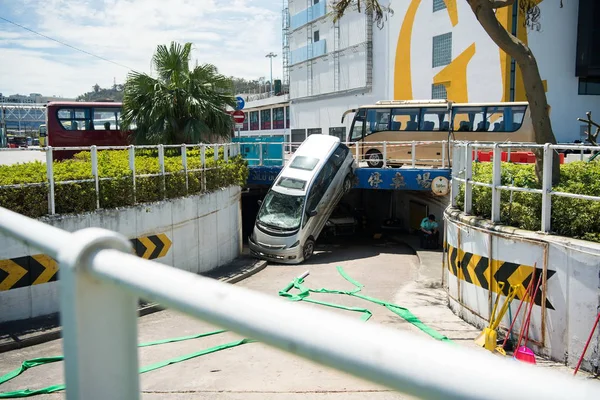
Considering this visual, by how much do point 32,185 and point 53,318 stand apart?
8.44 feet

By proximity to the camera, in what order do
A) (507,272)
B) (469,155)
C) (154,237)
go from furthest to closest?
(154,237) → (469,155) → (507,272)

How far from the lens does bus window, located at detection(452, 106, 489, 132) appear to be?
2280 cm

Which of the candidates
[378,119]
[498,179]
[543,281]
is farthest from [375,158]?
[543,281]

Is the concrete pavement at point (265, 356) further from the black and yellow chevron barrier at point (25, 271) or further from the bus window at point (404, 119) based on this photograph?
the bus window at point (404, 119)

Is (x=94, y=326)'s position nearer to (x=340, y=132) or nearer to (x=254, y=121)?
(x=340, y=132)

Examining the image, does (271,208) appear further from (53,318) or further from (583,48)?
(583,48)

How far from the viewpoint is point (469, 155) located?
36.8 ft

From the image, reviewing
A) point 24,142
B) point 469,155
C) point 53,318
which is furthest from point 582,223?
point 24,142

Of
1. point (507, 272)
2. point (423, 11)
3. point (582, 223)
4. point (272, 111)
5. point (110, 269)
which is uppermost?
point (423, 11)

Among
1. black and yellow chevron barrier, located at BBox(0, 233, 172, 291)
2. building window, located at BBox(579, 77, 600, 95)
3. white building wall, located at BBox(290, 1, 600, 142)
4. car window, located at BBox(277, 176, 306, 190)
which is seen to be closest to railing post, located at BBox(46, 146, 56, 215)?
black and yellow chevron barrier, located at BBox(0, 233, 172, 291)

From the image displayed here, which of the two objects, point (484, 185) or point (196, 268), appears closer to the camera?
point (484, 185)

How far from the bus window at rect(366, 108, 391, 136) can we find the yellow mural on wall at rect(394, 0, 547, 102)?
644cm

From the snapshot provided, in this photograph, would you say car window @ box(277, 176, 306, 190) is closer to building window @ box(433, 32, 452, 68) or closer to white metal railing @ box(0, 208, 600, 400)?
building window @ box(433, 32, 452, 68)

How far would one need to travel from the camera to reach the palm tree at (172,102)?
1880 centimetres
